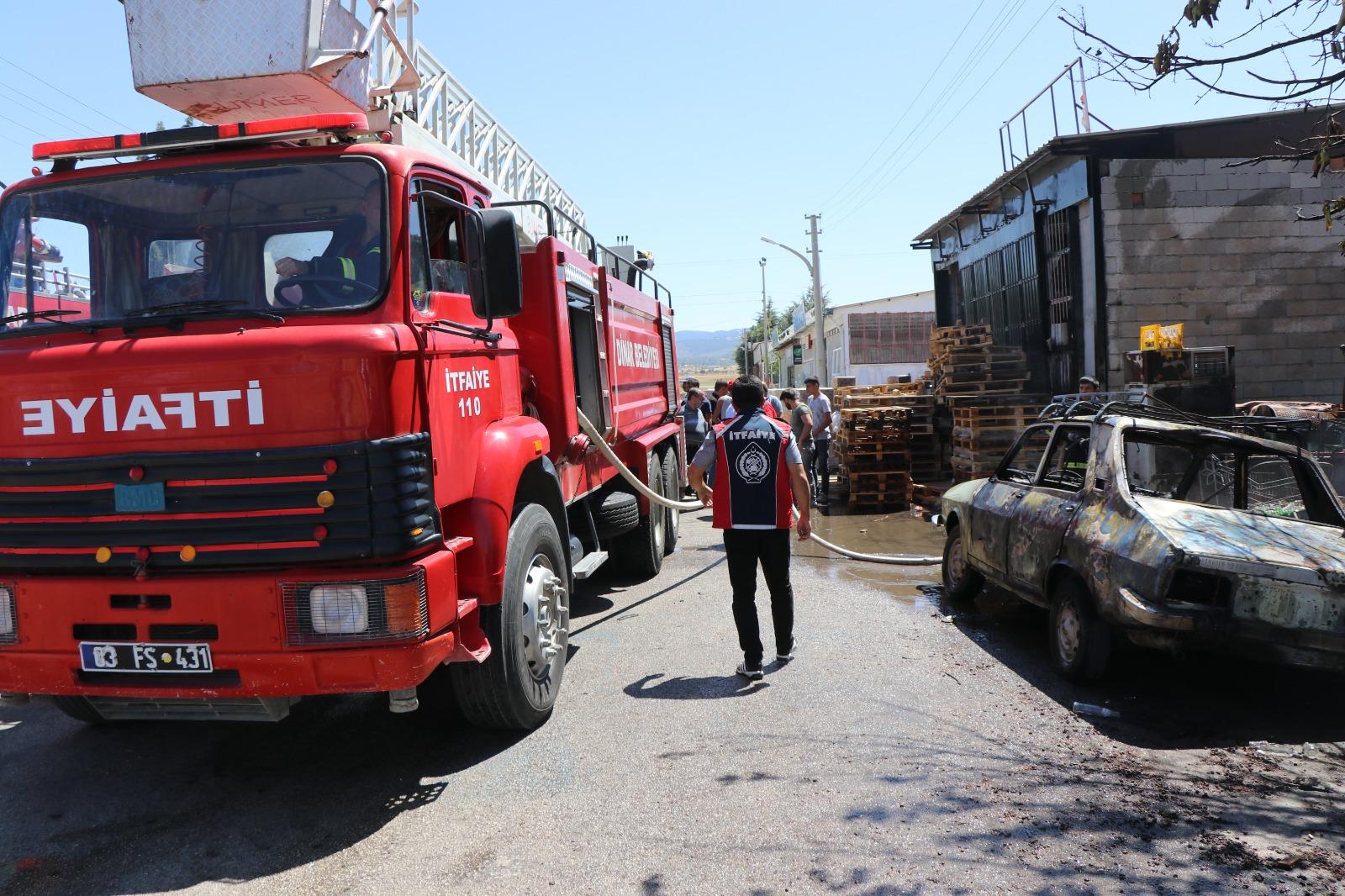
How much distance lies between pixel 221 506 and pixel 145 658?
72cm

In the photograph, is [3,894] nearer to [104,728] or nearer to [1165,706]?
[104,728]

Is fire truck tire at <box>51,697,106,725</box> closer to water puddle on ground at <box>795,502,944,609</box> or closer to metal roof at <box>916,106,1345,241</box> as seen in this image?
water puddle on ground at <box>795,502,944,609</box>

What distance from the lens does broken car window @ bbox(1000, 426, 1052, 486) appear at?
7229mm

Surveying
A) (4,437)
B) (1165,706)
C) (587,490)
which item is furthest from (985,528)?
(4,437)

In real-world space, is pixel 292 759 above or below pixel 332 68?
below

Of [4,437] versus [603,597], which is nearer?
[4,437]

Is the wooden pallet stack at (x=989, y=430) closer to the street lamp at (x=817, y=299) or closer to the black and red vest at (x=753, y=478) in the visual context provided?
the black and red vest at (x=753, y=478)

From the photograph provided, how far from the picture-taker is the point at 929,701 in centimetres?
545

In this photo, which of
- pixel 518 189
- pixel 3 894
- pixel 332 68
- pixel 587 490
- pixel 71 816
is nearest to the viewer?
pixel 3 894

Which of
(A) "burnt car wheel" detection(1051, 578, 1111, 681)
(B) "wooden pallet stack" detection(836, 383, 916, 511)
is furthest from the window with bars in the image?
(A) "burnt car wheel" detection(1051, 578, 1111, 681)

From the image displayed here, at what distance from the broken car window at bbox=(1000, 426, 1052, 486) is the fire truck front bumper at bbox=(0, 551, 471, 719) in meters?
4.86

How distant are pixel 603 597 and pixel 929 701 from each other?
3.81m

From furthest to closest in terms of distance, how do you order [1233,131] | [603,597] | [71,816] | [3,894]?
[1233,131] < [603,597] < [71,816] < [3,894]

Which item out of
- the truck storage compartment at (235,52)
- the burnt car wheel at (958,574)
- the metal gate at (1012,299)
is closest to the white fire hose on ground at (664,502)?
the burnt car wheel at (958,574)
